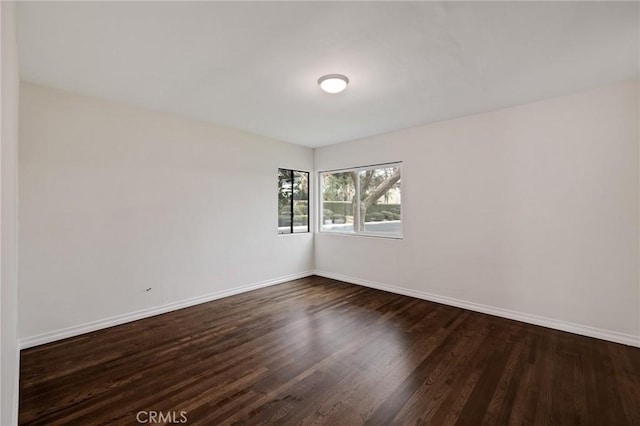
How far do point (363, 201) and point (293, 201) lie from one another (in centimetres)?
129

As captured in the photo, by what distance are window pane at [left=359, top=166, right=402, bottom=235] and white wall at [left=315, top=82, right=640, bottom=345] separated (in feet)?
0.68

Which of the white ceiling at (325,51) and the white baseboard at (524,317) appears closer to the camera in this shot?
the white ceiling at (325,51)

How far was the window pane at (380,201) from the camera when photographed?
4.38 metres

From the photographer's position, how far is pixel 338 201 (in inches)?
207

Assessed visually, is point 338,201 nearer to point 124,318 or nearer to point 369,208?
point 369,208

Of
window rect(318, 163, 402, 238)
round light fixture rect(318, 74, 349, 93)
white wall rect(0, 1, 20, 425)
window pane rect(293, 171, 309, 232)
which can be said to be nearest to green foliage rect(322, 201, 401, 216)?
window rect(318, 163, 402, 238)

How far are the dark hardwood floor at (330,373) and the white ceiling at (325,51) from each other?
2.49m

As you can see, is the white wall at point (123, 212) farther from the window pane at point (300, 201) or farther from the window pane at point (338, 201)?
the window pane at point (338, 201)

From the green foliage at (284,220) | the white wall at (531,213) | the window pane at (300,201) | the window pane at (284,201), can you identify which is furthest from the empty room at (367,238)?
the window pane at (300,201)

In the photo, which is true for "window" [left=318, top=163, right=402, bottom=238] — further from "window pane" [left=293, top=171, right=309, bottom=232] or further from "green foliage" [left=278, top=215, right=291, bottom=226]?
"green foliage" [left=278, top=215, right=291, bottom=226]

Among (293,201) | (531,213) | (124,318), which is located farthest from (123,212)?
(531,213)

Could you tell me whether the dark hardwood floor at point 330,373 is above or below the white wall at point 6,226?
below

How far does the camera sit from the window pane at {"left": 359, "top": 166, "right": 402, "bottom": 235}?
438 centimetres

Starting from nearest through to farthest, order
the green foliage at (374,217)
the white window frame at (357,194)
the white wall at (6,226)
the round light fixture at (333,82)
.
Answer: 1. the white wall at (6,226)
2. the round light fixture at (333,82)
3. the white window frame at (357,194)
4. the green foliage at (374,217)
